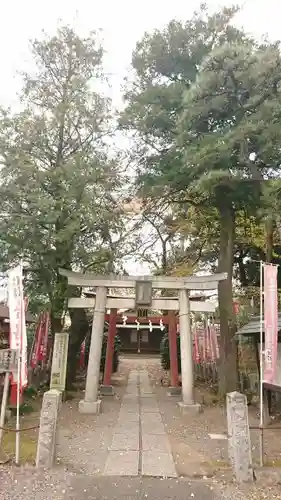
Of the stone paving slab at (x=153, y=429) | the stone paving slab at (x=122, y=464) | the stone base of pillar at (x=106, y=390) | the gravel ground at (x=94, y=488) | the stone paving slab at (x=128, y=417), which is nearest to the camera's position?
the gravel ground at (x=94, y=488)

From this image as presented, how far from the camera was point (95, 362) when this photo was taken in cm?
1280

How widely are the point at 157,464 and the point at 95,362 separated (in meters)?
5.91

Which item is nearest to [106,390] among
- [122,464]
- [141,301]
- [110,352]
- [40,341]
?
[110,352]

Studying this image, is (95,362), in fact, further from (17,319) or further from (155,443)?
(17,319)

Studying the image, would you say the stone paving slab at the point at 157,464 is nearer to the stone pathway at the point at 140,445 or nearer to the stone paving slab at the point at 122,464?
the stone pathway at the point at 140,445

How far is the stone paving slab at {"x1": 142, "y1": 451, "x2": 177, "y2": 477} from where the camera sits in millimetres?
6703

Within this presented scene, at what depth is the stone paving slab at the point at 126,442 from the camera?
27.1 ft

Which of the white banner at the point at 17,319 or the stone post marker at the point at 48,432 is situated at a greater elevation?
the white banner at the point at 17,319

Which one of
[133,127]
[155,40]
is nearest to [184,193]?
[133,127]

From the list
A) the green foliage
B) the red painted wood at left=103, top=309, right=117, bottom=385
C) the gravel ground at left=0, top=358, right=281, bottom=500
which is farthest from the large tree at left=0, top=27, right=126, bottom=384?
the gravel ground at left=0, top=358, right=281, bottom=500

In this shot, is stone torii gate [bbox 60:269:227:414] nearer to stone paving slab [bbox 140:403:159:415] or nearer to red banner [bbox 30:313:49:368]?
stone paving slab [bbox 140:403:159:415]

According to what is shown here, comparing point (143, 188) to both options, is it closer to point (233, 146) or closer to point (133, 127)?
point (133, 127)

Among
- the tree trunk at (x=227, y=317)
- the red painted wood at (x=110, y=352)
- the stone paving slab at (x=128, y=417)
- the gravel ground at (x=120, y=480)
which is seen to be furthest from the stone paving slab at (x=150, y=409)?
the gravel ground at (x=120, y=480)

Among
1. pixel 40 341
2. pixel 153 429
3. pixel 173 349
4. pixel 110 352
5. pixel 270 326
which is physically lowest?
pixel 153 429
